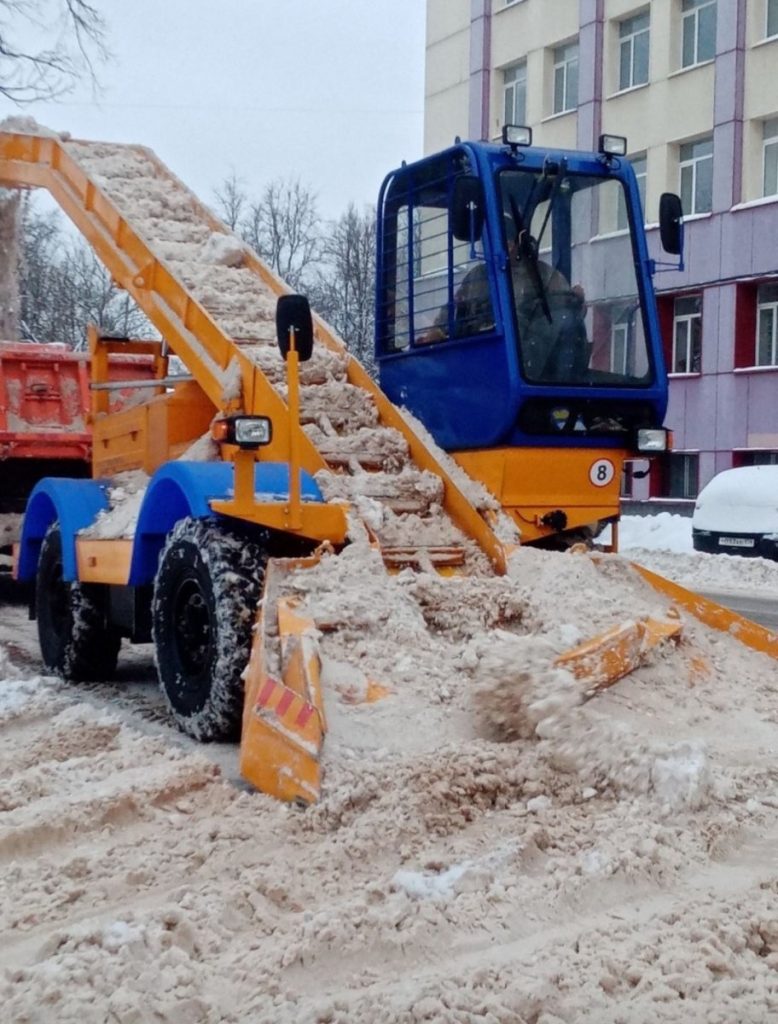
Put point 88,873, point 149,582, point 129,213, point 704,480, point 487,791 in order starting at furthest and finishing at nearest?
point 704,480, point 129,213, point 149,582, point 487,791, point 88,873

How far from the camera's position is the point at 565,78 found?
92.4ft

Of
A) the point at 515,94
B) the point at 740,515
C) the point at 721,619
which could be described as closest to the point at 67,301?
the point at 515,94

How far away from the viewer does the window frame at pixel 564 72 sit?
27828 mm

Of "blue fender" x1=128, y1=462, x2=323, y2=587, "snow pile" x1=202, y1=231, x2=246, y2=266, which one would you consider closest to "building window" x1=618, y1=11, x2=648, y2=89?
"snow pile" x1=202, y1=231, x2=246, y2=266

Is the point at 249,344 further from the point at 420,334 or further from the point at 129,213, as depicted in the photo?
the point at 129,213

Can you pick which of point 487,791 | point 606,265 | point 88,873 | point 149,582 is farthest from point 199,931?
point 606,265

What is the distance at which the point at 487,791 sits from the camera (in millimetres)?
4387

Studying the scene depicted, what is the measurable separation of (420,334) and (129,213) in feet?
8.16

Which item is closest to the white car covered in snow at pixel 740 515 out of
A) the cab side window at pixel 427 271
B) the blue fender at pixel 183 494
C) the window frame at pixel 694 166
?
the window frame at pixel 694 166

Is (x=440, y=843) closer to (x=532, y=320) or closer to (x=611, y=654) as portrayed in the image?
(x=611, y=654)

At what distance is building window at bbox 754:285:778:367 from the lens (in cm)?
2341

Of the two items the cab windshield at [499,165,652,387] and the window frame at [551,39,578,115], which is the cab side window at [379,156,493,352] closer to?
the cab windshield at [499,165,652,387]

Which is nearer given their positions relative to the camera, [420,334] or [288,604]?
[288,604]

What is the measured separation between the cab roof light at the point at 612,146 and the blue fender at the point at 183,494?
2486mm
